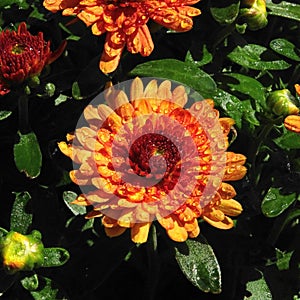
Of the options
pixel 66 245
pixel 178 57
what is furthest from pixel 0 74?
pixel 178 57

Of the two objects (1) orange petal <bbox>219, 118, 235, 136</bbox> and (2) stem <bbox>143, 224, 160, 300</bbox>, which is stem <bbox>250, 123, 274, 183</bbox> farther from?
(2) stem <bbox>143, 224, 160, 300</bbox>

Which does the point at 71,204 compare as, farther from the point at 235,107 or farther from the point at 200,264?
the point at 235,107

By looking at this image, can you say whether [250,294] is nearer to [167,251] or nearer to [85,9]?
[167,251]

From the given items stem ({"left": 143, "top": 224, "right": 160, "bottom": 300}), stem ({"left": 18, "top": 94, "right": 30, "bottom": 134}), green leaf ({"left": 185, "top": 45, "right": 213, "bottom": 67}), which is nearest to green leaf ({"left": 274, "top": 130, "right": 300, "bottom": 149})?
green leaf ({"left": 185, "top": 45, "right": 213, "bottom": 67})

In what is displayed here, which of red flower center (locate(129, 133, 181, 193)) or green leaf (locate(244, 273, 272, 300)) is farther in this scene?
green leaf (locate(244, 273, 272, 300))

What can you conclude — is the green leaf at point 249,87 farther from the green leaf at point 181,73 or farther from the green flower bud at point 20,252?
the green flower bud at point 20,252

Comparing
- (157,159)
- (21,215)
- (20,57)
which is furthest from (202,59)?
(21,215)
